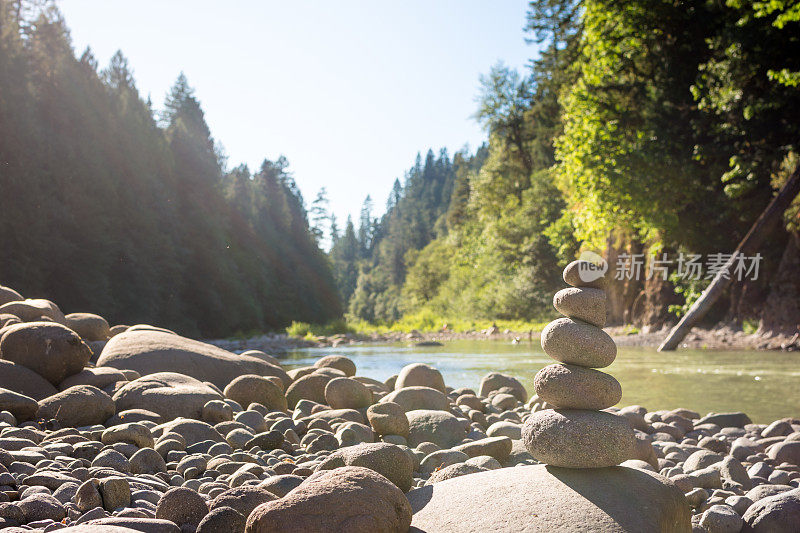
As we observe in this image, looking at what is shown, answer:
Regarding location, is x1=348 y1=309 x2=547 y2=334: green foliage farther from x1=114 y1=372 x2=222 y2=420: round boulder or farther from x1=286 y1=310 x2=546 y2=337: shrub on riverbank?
x1=114 y1=372 x2=222 y2=420: round boulder

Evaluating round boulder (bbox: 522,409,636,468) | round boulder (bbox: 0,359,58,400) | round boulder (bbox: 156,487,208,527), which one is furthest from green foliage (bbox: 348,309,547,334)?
round boulder (bbox: 156,487,208,527)

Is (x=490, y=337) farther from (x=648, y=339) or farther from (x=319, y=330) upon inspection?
(x=319, y=330)

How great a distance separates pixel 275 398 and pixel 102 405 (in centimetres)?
214

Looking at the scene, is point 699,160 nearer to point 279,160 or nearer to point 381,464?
point 381,464

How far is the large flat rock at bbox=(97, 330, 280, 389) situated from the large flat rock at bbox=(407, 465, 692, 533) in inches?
215

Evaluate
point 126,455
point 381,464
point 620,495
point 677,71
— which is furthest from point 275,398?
point 677,71

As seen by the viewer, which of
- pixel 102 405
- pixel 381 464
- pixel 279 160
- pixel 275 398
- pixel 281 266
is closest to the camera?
pixel 381 464

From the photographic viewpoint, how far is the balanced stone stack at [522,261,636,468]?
12.3ft

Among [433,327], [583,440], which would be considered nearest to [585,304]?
[583,440]

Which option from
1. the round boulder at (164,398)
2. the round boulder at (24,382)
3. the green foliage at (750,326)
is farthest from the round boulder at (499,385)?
the green foliage at (750,326)

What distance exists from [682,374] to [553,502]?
1091 cm

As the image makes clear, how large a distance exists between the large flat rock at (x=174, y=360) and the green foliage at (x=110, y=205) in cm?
1945

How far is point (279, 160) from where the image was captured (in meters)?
70.9

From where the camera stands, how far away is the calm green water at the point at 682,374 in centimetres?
965
